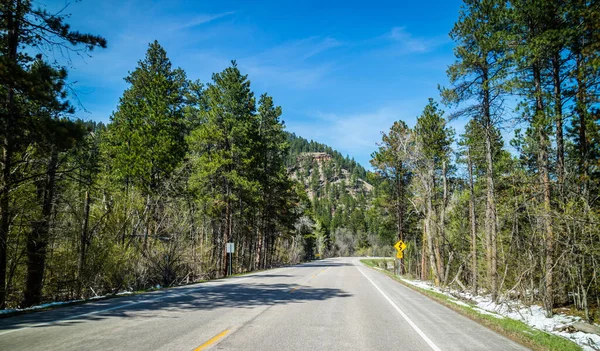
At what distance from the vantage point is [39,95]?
7855 mm

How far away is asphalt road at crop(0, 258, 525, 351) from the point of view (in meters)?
5.52

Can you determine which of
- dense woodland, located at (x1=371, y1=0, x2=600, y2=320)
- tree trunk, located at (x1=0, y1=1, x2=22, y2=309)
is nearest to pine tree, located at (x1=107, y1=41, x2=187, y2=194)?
tree trunk, located at (x1=0, y1=1, x2=22, y2=309)

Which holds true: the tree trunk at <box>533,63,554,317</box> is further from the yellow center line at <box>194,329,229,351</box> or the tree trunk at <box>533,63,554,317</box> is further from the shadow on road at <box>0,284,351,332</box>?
the yellow center line at <box>194,329,229,351</box>

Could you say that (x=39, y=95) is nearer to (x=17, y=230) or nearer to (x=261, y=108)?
(x=17, y=230)

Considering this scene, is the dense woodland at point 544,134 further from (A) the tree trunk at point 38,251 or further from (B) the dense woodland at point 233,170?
(A) the tree trunk at point 38,251

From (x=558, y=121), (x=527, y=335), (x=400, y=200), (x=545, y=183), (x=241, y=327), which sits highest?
(x=558, y=121)

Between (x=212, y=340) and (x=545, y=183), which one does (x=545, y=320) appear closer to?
(x=545, y=183)

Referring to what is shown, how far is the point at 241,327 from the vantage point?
22.2ft

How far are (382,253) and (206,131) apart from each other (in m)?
Answer: 98.2

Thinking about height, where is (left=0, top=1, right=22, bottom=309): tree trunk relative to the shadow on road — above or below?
above

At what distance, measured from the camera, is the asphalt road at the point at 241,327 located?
552 centimetres

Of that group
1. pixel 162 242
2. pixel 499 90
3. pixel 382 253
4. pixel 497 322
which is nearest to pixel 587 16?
pixel 499 90

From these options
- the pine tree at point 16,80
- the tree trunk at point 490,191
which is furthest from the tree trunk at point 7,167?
the tree trunk at point 490,191

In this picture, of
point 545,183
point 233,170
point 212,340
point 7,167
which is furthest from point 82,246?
point 545,183
